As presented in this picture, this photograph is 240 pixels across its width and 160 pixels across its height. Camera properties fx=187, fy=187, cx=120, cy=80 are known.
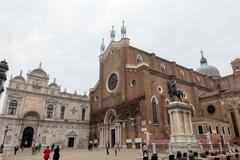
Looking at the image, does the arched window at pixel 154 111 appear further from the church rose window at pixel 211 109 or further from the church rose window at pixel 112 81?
the church rose window at pixel 211 109

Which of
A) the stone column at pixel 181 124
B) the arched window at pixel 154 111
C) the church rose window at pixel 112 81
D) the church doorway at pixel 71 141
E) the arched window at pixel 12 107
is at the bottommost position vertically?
the church doorway at pixel 71 141

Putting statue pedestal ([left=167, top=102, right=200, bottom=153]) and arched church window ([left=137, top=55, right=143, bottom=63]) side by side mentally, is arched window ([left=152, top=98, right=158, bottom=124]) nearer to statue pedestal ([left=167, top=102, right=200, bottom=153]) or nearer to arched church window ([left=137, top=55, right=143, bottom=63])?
arched church window ([left=137, top=55, right=143, bottom=63])

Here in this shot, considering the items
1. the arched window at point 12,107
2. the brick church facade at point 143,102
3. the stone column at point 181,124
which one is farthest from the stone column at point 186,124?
the arched window at point 12,107

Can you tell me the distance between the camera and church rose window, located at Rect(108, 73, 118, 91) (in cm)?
3212

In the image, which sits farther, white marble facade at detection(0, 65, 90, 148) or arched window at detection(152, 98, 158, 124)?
white marble facade at detection(0, 65, 90, 148)

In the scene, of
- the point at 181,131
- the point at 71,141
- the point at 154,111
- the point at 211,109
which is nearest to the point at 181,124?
the point at 181,131

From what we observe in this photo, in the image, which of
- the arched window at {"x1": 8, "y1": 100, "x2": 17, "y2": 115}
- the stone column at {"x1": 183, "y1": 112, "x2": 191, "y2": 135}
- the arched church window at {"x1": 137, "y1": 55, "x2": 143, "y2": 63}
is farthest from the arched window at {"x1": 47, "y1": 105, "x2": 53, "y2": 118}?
the stone column at {"x1": 183, "y1": 112, "x2": 191, "y2": 135}

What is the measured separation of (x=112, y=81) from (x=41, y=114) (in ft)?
47.9

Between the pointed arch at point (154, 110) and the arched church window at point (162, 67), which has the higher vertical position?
the arched church window at point (162, 67)

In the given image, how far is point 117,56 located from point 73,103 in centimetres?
1463

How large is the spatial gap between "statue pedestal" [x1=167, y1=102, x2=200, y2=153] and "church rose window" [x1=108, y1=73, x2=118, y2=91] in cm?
1679

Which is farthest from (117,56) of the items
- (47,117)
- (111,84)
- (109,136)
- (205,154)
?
(205,154)

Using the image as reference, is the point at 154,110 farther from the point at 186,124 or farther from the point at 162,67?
the point at 162,67

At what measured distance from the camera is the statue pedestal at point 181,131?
1445 centimetres
